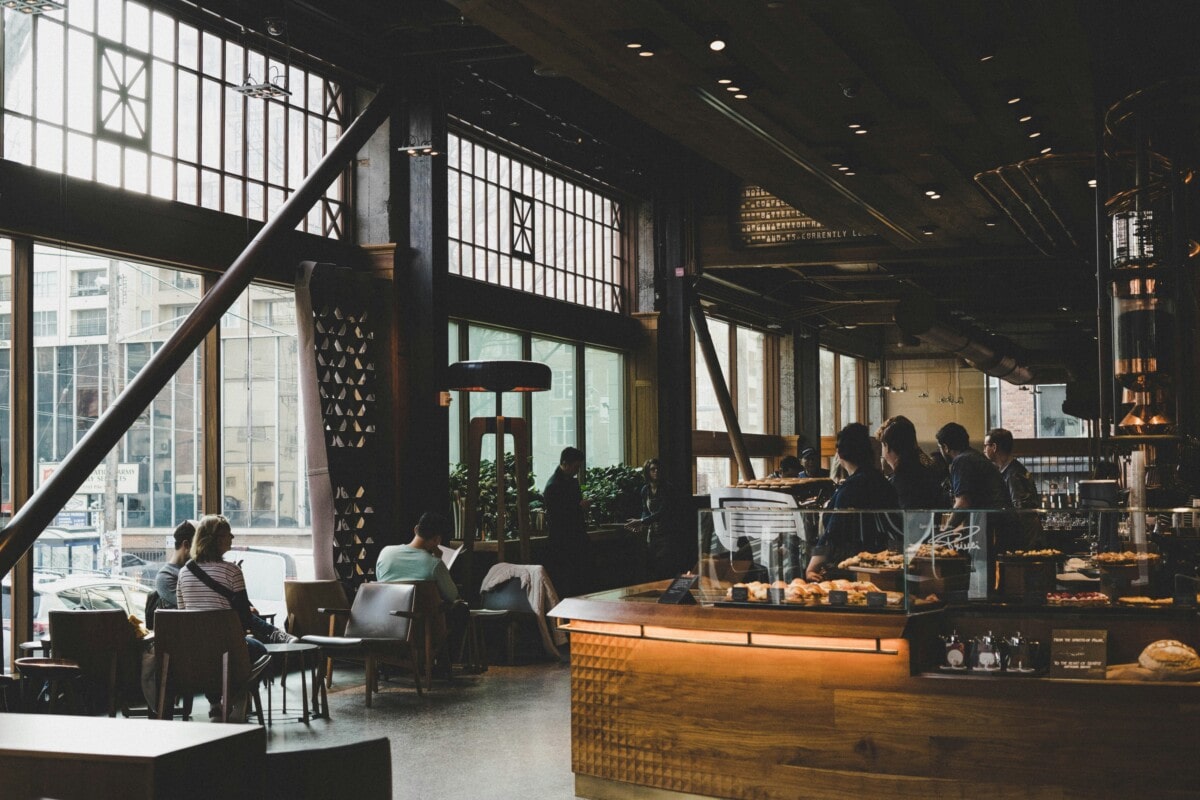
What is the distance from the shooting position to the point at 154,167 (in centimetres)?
799

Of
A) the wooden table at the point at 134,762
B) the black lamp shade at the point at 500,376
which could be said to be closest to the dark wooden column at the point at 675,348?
the black lamp shade at the point at 500,376

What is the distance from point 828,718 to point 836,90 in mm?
3550

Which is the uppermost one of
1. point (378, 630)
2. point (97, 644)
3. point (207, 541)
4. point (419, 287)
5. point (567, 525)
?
point (419, 287)

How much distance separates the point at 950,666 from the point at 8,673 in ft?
17.1

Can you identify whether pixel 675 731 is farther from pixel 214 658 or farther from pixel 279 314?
pixel 279 314

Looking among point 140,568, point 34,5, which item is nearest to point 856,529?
point 34,5

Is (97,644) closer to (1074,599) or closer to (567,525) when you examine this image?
(567,525)

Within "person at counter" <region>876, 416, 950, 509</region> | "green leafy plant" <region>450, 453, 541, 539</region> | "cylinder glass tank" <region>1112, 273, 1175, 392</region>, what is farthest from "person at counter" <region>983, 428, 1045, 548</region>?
"green leafy plant" <region>450, 453, 541, 539</region>

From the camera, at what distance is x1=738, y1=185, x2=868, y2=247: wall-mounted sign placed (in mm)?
12389

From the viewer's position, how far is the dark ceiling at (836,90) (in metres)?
5.85

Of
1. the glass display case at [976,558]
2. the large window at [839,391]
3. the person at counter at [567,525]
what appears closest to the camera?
the glass display case at [976,558]

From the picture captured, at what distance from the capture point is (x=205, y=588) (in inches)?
266

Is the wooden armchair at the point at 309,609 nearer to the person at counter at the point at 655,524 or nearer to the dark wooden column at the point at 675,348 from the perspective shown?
the person at counter at the point at 655,524

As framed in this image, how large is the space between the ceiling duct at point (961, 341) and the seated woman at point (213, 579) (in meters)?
8.25
